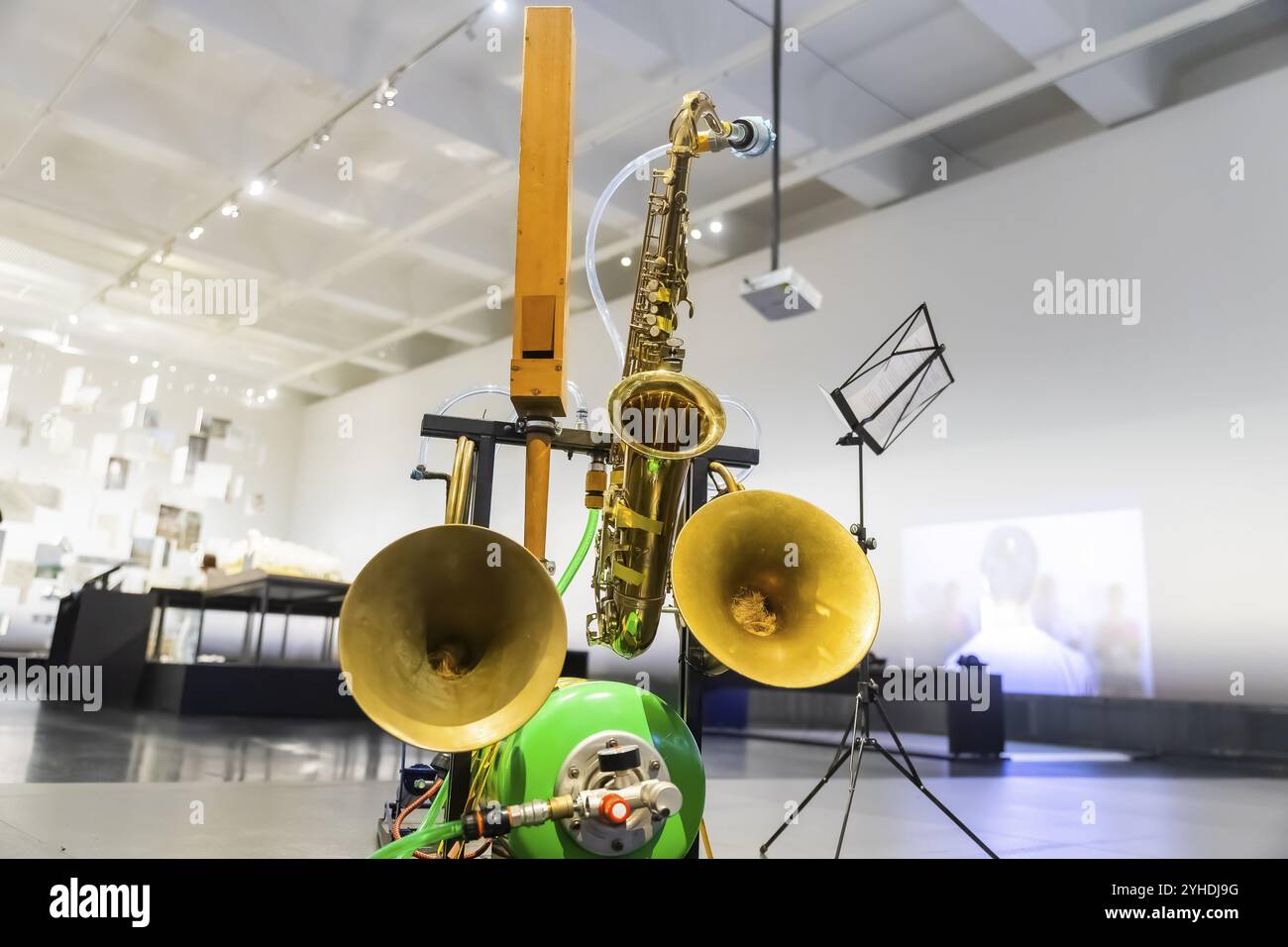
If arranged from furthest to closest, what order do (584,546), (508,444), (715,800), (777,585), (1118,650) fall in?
(1118,650), (715,800), (584,546), (508,444), (777,585)

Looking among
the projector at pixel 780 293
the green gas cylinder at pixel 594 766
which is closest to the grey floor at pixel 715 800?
the green gas cylinder at pixel 594 766

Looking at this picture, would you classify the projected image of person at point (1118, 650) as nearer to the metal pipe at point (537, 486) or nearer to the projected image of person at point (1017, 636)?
the projected image of person at point (1017, 636)

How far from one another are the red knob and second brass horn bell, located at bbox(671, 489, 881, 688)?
31 centimetres

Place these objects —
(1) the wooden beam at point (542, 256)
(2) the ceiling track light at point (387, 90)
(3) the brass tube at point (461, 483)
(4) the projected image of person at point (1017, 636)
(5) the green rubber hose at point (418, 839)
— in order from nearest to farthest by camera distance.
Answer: (5) the green rubber hose at point (418, 839), (1) the wooden beam at point (542, 256), (3) the brass tube at point (461, 483), (4) the projected image of person at point (1017, 636), (2) the ceiling track light at point (387, 90)

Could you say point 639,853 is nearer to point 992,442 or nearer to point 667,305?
point 667,305

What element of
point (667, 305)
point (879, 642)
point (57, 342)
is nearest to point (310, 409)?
point (57, 342)

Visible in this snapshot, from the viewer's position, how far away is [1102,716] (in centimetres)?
568

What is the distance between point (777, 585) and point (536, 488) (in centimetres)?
52

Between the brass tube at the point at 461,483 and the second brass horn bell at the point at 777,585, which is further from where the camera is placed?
the brass tube at the point at 461,483

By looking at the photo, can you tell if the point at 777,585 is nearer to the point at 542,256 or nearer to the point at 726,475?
the point at 726,475

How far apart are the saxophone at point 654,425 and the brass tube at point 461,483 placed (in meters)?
0.25

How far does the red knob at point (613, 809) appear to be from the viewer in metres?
1.45

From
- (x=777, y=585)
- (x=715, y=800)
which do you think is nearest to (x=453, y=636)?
(x=777, y=585)

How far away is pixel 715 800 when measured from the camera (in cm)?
342
